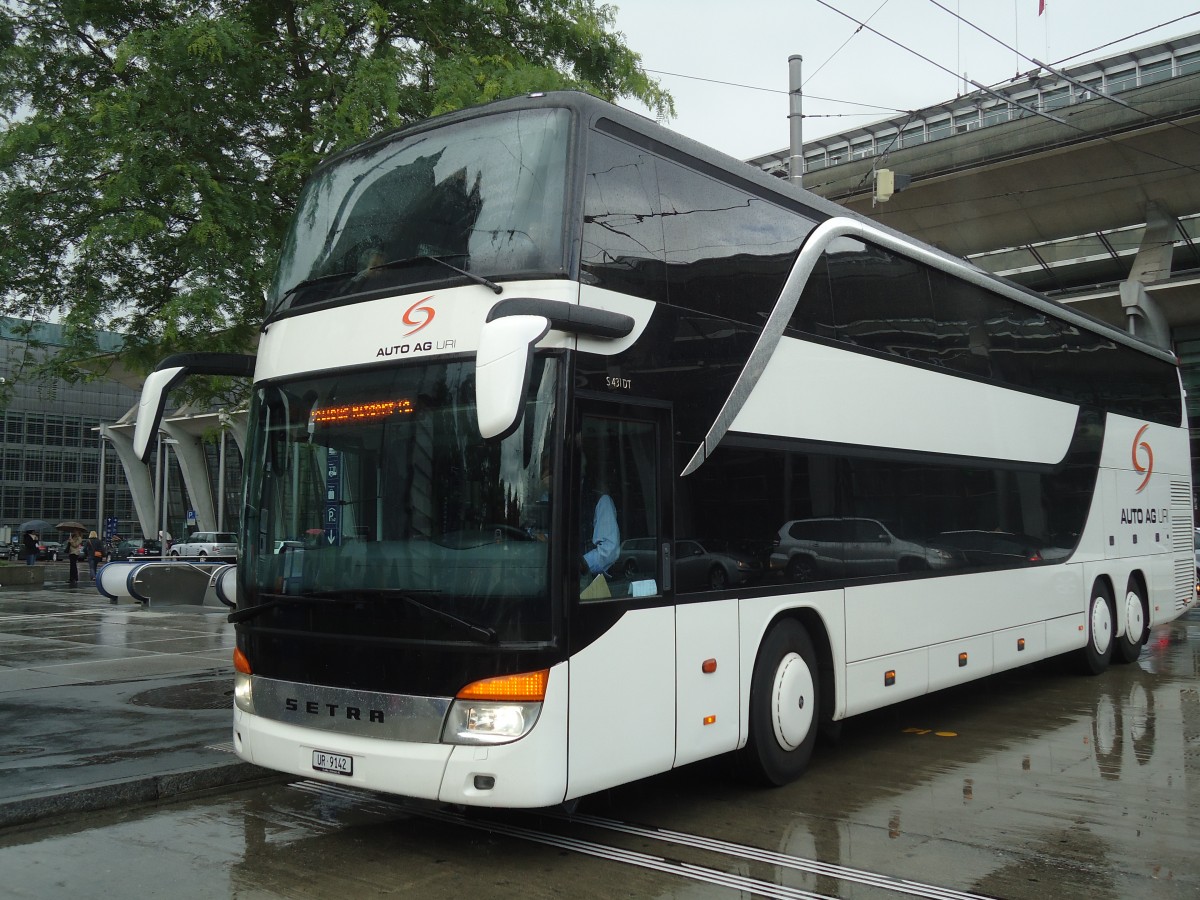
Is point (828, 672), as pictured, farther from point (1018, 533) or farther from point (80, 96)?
point (80, 96)

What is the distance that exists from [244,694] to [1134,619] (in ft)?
39.0

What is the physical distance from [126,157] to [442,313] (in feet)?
16.8

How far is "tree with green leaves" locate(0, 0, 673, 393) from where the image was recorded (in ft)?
31.7

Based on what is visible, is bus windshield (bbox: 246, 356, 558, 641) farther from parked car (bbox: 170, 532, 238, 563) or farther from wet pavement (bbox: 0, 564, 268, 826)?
parked car (bbox: 170, 532, 238, 563)

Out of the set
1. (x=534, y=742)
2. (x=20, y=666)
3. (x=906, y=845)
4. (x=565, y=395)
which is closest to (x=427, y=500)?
(x=565, y=395)

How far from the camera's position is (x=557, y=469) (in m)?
5.81

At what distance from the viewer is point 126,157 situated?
961 centimetres

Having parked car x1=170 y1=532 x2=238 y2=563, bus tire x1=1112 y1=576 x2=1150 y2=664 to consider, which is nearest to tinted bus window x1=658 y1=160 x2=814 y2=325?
bus tire x1=1112 y1=576 x2=1150 y2=664

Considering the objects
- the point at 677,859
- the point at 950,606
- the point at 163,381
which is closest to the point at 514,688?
the point at 677,859

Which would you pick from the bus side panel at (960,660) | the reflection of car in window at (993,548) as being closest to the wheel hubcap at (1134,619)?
the reflection of car in window at (993,548)

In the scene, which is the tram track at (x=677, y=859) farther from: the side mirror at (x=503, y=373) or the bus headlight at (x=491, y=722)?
the side mirror at (x=503, y=373)

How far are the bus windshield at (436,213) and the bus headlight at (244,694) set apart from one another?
2.29 m

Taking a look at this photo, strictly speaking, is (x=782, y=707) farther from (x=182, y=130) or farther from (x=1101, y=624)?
(x=1101, y=624)

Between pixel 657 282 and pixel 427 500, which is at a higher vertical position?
pixel 657 282
